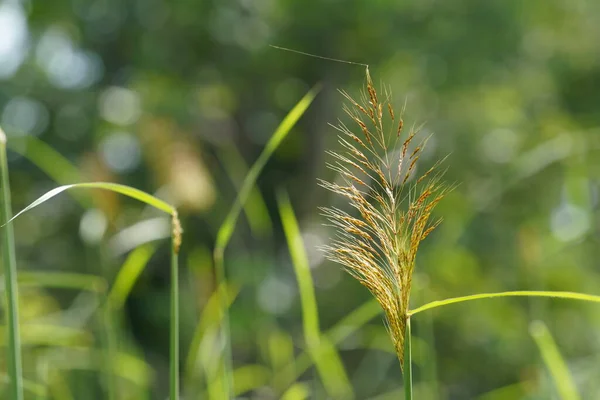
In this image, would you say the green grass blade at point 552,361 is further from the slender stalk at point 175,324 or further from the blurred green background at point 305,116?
the blurred green background at point 305,116

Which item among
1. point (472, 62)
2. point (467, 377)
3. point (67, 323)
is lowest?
point (67, 323)

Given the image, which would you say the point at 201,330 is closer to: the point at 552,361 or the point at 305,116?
the point at 552,361

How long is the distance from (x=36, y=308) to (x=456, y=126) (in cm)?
369

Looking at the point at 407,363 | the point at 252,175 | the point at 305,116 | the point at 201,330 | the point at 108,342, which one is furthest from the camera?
the point at 305,116

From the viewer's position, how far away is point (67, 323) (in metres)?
1.55

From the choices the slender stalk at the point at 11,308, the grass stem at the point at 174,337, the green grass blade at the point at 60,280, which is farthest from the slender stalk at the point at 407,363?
the green grass blade at the point at 60,280

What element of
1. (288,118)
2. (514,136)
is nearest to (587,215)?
(288,118)

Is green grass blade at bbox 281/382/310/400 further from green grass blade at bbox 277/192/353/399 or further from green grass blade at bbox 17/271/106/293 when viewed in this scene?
green grass blade at bbox 17/271/106/293

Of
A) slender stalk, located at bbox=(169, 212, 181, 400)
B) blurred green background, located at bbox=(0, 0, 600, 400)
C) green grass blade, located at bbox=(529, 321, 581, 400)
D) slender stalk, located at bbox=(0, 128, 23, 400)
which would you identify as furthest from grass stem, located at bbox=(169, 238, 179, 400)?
blurred green background, located at bbox=(0, 0, 600, 400)

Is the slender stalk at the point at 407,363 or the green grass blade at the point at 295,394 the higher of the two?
the green grass blade at the point at 295,394

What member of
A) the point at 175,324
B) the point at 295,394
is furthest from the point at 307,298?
the point at 175,324

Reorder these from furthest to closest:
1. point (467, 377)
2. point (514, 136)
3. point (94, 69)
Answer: point (94, 69), point (514, 136), point (467, 377)

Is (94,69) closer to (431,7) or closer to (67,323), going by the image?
(431,7)

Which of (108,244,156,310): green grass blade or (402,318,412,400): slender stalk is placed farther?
(108,244,156,310): green grass blade
